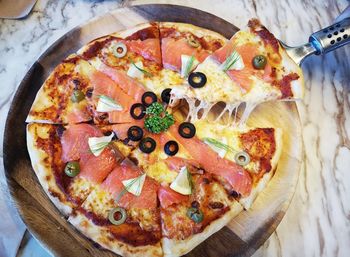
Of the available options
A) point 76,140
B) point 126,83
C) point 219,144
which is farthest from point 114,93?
point 219,144

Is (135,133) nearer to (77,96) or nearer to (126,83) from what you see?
(126,83)

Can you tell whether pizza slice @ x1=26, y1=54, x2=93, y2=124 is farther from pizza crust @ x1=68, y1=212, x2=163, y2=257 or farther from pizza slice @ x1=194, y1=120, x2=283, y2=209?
pizza slice @ x1=194, y1=120, x2=283, y2=209

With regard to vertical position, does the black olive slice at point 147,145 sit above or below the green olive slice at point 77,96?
below

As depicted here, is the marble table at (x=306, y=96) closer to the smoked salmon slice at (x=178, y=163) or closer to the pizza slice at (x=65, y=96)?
the pizza slice at (x=65, y=96)

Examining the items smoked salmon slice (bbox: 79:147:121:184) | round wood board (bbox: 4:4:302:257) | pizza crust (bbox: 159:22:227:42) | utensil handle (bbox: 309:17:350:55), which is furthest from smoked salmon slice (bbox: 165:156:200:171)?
utensil handle (bbox: 309:17:350:55)

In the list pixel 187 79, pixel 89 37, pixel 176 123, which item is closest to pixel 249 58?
pixel 187 79

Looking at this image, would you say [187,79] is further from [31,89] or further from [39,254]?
[39,254]

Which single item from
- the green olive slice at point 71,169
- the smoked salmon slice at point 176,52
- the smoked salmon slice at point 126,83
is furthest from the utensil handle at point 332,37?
the green olive slice at point 71,169
